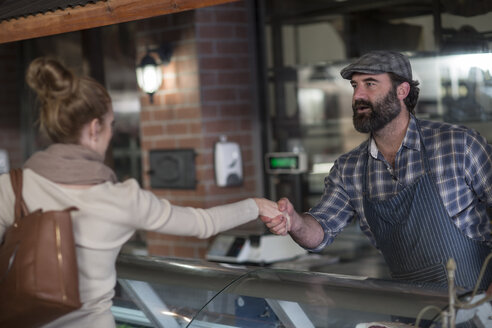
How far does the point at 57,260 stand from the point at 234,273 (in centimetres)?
70

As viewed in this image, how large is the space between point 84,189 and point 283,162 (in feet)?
9.49

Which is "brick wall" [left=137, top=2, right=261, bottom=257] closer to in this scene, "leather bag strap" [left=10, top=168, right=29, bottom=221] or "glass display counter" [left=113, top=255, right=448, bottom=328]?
"glass display counter" [left=113, top=255, right=448, bottom=328]

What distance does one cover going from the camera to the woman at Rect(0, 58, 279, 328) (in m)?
1.83

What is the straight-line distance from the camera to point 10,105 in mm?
6703

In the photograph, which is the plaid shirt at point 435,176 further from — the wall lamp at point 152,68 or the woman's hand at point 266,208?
the wall lamp at point 152,68

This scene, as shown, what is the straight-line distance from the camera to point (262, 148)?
15.9ft

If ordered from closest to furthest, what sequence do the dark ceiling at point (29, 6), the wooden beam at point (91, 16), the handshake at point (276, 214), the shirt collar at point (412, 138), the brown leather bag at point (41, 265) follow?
the brown leather bag at point (41, 265) < the wooden beam at point (91, 16) < the dark ceiling at point (29, 6) < the handshake at point (276, 214) < the shirt collar at point (412, 138)

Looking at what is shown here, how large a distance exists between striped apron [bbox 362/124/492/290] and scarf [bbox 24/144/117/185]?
44.5 inches

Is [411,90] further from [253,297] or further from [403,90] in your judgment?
[253,297]

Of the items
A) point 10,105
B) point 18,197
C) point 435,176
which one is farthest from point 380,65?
point 10,105

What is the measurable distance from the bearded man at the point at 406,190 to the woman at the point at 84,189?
742 mm

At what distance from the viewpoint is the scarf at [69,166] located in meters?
1.84

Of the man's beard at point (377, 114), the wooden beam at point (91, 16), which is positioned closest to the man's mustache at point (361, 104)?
the man's beard at point (377, 114)

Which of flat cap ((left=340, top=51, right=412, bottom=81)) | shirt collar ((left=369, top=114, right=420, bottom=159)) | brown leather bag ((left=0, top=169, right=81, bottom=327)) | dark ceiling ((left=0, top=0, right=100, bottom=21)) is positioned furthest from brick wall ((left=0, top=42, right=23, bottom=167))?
brown leather bag ((left=0, top=169, right=81, bottom=327))
